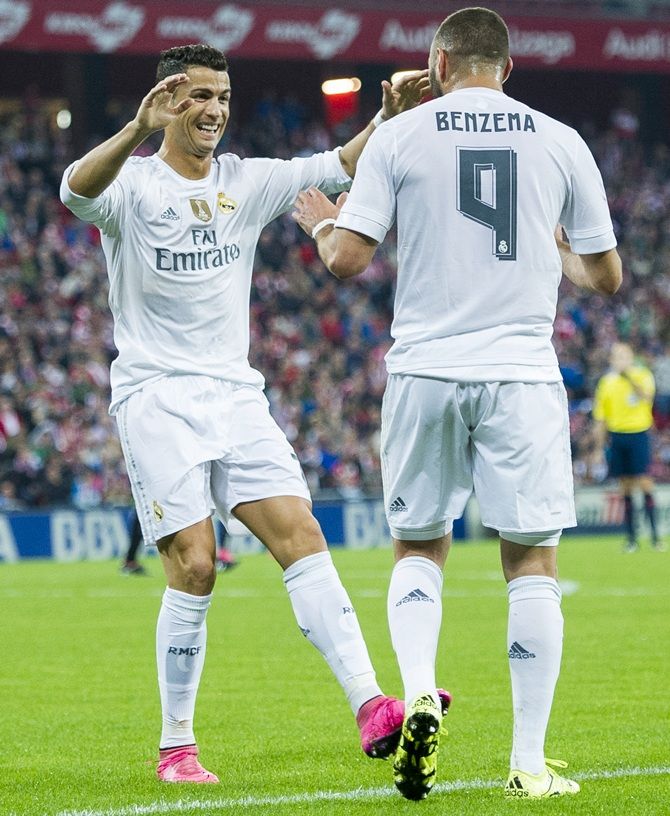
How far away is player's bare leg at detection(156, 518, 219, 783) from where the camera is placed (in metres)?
5.38

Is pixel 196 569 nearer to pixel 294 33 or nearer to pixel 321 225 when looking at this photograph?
pixel 321 225

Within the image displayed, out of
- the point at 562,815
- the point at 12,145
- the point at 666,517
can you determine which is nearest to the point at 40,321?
the point at 12,145

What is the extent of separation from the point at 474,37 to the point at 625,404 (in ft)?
44.9

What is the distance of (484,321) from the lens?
483cm

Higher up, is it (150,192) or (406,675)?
(150,192)

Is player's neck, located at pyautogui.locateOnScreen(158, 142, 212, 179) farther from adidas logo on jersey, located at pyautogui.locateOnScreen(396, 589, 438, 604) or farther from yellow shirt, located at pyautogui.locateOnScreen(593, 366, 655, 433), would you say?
yellow shirt, located at pyautogui.locateOnScreen(593, 366, 655, 433)

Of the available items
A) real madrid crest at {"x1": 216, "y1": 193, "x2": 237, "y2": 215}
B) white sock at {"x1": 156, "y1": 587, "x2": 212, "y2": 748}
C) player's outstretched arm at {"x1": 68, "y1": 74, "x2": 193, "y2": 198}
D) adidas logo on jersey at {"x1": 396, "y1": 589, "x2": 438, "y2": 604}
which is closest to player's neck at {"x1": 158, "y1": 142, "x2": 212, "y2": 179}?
real madrid crest at {"x1": 216, "y1": 193, "x2": 237, "y2": 215}

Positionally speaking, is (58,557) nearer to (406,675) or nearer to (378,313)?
(378,313)

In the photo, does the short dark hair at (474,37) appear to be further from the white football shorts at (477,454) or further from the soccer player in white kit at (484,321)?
the white football shorts at (477,454)

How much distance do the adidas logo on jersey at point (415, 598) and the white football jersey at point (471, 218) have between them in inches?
27.5

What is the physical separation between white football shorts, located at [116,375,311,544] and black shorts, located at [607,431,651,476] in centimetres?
1294

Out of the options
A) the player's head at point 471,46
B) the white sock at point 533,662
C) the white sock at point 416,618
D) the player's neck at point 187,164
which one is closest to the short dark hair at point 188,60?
the player's neck at point 187,164

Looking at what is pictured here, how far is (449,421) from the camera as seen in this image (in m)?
4.87

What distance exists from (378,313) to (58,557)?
10824mm
